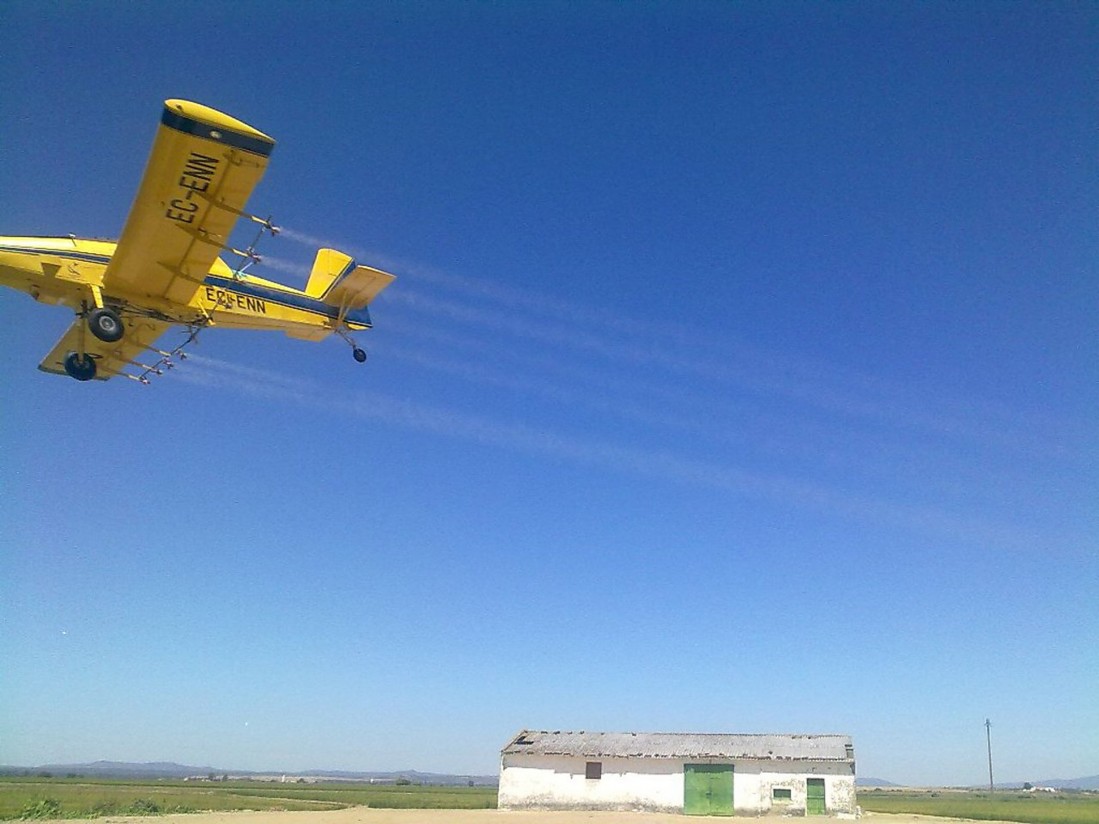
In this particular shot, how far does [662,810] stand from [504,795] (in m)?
7.68

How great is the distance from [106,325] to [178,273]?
272 cm

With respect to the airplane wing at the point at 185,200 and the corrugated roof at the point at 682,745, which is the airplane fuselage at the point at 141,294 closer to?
the airplane wing at the point at 185,200

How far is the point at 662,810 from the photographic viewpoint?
126 ft

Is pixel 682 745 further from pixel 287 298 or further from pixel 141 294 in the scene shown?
pixel 141 294

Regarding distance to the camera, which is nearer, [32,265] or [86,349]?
[32,265]

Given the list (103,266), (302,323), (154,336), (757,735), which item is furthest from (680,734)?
(103,266)

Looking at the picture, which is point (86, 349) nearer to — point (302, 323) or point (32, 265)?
point (32, 265)

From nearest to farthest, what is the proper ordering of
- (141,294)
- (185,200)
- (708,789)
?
(185,200), (141,294), (708,789)

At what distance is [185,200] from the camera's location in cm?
2191

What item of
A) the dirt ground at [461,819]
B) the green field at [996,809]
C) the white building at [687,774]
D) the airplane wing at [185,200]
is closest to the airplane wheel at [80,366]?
the airplane wing at [185,200]

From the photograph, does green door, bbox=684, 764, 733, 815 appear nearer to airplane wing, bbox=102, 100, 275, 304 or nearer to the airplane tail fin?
the airplane tail fin

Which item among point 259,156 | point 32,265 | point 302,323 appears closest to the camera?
point 259,156

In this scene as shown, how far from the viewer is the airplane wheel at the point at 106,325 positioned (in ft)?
80.9

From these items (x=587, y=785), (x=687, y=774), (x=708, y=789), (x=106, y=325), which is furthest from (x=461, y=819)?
(x=106, y=325)
